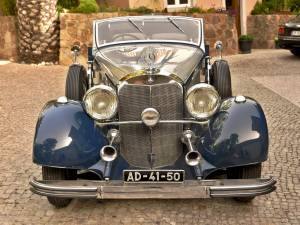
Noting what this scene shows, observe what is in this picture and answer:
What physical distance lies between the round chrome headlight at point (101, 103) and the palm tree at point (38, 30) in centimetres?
959

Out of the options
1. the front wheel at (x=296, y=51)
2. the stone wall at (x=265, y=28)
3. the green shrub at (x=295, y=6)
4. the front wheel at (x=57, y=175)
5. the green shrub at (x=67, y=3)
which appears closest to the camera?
the front wheel at (x=57, y=175)

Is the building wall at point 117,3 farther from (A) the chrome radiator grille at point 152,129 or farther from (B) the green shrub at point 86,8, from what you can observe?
(A) the chrome radiator grille at point 152,129

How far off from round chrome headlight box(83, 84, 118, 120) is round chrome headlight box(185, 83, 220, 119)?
60 cm

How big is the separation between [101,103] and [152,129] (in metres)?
0.47

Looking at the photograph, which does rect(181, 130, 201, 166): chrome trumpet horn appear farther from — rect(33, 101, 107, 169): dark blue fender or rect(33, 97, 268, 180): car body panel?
rect(33, 101, 107, 169): dark blue fender

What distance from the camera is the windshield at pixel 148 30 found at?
17.5ft

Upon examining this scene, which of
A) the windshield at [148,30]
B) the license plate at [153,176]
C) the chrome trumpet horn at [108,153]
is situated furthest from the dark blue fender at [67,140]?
the windshield at [148,30]

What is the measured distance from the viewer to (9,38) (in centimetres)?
1384

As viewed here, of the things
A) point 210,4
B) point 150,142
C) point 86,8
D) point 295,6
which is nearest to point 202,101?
point 150,142

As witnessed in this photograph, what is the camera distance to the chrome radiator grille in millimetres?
3965

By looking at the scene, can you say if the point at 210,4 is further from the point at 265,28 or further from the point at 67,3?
the point at 67,3

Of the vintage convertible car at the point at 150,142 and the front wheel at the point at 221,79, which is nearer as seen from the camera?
the vintage convertible car at the point at 150,142

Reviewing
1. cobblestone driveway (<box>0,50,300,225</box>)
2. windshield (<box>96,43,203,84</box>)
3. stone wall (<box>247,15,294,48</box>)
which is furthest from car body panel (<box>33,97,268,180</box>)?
stone wall (<box>247,15,294,48</box>)

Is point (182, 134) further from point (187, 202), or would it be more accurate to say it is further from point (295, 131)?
point (295, 131)
